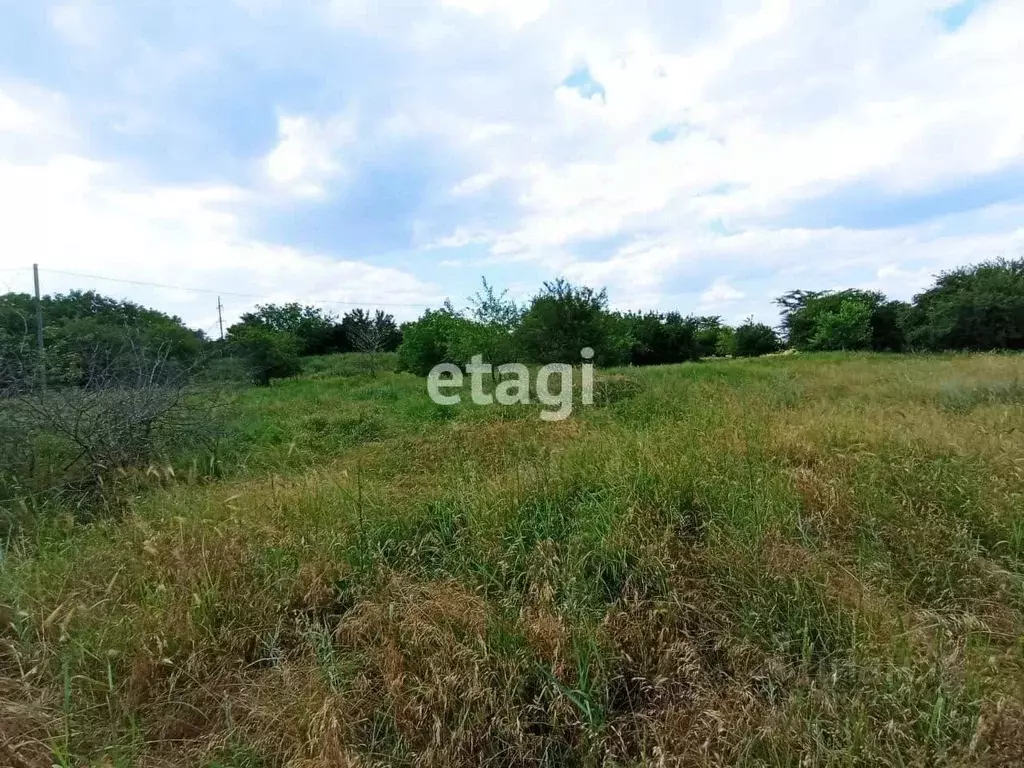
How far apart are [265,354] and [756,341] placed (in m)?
30.4

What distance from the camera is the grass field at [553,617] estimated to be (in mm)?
1604

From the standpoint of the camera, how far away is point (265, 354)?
20094 mm

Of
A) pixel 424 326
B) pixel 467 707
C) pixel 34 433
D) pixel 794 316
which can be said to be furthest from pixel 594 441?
pixel 794 316

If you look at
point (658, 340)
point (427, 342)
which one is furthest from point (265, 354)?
point (658, 340)

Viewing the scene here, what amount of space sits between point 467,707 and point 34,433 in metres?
4.57

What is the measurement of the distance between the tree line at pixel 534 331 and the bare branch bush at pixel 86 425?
0.07 metres

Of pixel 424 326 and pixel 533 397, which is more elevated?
pixel 424 326

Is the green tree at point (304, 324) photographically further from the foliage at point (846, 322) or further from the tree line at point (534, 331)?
the foliage at point (846, 322)

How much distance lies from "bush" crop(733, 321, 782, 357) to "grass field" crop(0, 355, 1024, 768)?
32.5 m

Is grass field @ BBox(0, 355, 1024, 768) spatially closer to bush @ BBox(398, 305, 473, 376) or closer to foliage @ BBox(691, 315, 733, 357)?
bush @ BBox(398, 305, 473, 376)

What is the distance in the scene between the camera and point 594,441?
436cm

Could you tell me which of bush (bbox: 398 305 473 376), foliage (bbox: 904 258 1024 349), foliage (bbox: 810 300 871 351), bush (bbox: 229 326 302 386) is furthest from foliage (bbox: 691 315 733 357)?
bush (bbox: 229 326 302 386)

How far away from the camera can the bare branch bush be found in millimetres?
3924

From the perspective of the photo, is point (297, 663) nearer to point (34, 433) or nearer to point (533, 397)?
point (34, 433)
